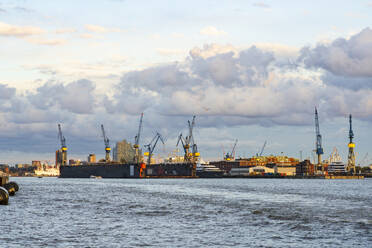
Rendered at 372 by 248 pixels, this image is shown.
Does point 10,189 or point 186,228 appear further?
point 10,189

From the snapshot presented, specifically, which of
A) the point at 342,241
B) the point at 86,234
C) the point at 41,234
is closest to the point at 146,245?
the point at 86,234

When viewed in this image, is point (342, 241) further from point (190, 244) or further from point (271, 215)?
point (271, 215)

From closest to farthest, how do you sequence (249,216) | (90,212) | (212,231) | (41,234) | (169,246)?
(169,246)
(41,234)
(212,231)
(249,216)
(90,212)

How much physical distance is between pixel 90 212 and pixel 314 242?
Result: 108 ft

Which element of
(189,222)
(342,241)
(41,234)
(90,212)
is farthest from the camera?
(90,212)

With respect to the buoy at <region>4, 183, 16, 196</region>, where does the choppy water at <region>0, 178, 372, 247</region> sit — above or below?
below

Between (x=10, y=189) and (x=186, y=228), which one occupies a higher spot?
(x=10, y=189)

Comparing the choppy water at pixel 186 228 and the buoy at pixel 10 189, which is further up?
the buoy at pixel 10 189

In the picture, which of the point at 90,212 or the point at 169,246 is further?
the point at 90,212

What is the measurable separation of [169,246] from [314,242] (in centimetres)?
1055

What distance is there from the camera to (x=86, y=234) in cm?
4378

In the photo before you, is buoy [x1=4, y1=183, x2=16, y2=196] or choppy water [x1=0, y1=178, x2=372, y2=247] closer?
choppy water [x1=0, y1=178, x2=372, y2=247]

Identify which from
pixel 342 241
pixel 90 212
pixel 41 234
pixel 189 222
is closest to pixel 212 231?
pixel 189 222

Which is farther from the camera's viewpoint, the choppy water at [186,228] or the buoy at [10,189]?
the buoy at [10,189]
